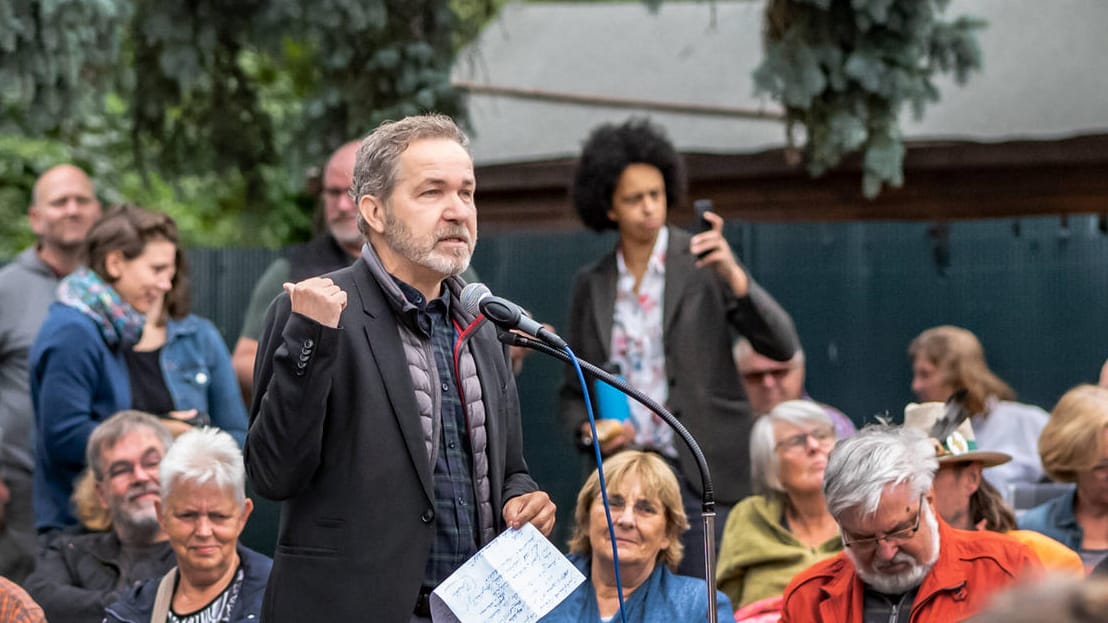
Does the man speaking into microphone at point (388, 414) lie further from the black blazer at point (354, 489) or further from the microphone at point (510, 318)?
the microphone at point (510, 318)

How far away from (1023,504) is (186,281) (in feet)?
11.1

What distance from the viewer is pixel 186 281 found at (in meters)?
6.39

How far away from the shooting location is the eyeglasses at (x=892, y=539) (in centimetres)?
429

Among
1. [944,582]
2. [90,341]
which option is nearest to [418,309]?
[944,582]

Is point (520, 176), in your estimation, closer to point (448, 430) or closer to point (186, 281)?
point (186, 281)

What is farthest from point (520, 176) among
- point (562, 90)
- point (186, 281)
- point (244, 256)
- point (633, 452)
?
point (633, 452)

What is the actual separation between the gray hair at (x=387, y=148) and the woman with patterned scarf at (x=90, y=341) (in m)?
2.61

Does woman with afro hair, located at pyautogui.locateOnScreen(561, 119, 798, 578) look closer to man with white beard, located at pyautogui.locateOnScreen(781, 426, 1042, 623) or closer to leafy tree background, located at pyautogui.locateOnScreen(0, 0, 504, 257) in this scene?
man with white beard, located at pyautogui.locateOnScreen(781, 426, 1042, 623)

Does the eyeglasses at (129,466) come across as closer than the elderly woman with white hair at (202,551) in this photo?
No

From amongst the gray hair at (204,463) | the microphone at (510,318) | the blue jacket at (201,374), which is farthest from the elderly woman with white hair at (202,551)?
the microphone at (510,318)

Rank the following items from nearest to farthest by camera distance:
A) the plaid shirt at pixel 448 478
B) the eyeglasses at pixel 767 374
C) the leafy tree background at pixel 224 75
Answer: the plaid shirt at pixel 448 478 → the eyeglasses at pixel 767 374 → the leafy tree background at pixel 224 75

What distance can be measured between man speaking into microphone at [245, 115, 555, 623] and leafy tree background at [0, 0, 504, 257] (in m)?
4.29

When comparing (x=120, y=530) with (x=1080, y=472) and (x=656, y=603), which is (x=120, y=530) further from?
(x=1080, y=472)

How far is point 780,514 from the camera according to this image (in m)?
5.87
